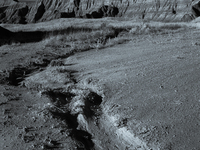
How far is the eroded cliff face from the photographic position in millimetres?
16578

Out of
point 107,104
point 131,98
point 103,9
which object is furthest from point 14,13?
point 131,98

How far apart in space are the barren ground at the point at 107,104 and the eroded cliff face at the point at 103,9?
450 inches

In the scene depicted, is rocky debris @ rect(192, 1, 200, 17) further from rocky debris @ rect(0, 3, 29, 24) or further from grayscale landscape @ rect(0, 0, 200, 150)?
rocky debris @ rect(0, 3, 29, 24)

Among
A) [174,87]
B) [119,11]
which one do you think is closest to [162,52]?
[174,87]

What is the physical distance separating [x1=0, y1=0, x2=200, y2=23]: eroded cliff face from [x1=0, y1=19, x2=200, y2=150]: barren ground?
450 inches

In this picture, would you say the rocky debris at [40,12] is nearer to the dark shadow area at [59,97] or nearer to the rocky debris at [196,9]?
the rocky debris at [196,9]

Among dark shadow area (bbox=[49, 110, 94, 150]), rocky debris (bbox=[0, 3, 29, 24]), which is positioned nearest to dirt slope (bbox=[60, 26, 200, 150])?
dark shadow area (bbox=[49, 110, 94, 150])

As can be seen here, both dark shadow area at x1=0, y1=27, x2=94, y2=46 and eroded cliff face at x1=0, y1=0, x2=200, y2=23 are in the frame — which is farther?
eroded cliff face at x1=0, y1=0, x2=200, y2=23

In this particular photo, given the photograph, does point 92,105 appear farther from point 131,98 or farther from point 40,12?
point 40,12

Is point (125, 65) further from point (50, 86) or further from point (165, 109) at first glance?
point (165, 109)

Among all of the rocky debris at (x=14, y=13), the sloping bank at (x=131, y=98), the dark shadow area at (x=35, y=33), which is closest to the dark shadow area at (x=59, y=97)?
the sloping bank at (x=131, y=98)

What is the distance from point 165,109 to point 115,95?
3.19ft

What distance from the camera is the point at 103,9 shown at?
19719mm

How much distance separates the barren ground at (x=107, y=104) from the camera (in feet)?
9.77
